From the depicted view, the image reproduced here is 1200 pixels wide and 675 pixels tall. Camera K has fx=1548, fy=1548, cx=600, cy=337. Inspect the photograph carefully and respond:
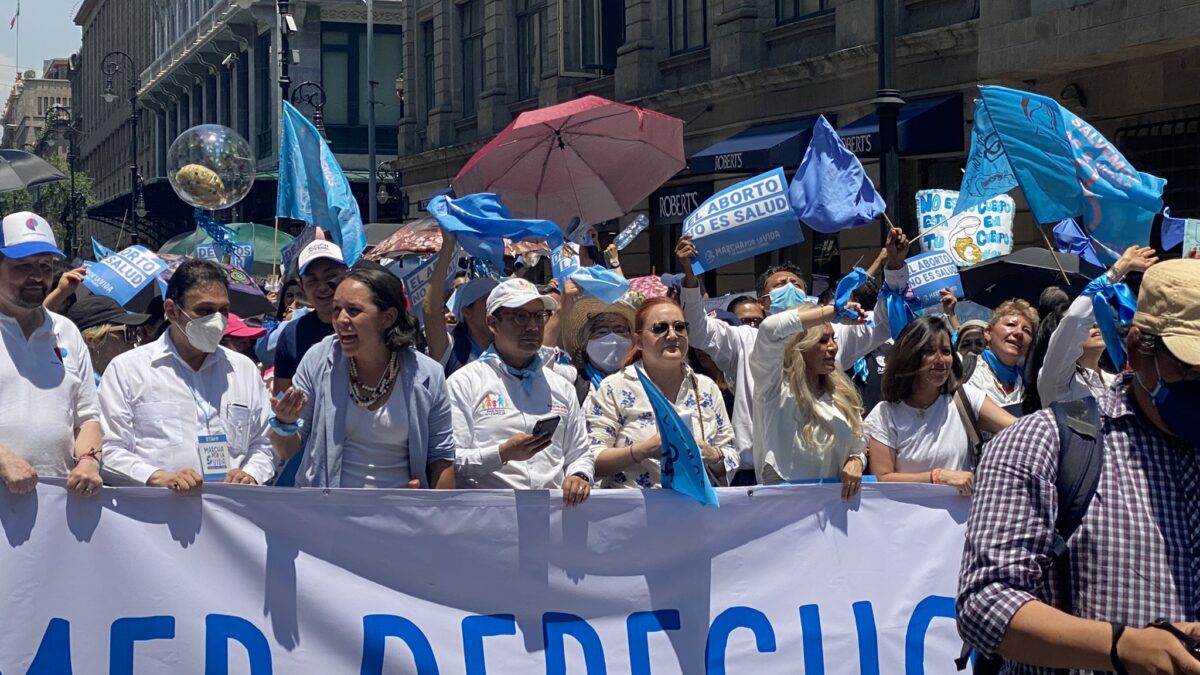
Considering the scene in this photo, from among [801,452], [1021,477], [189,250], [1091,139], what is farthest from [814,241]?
[1021,477]

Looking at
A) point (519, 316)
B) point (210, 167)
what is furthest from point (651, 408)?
point (210, 167)

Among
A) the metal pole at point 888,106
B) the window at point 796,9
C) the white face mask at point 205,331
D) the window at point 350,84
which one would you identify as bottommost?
the white face mask at point 205,331

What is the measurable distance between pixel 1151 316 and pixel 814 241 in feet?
59.0

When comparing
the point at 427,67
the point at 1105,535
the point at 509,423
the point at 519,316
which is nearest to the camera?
the point at 1105,535

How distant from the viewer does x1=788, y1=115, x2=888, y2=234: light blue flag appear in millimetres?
8180

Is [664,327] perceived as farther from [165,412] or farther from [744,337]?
[165,412]

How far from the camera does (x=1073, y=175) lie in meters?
7.20

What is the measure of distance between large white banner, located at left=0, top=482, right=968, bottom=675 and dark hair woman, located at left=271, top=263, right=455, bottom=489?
0.47 ft

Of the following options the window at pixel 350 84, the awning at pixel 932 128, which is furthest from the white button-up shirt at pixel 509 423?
the window at pixel 350 84

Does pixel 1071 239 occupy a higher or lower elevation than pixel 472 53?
lower

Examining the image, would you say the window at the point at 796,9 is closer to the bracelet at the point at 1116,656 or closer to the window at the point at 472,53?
the window at the point at 472,53

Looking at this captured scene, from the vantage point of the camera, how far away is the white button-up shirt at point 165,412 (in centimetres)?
519

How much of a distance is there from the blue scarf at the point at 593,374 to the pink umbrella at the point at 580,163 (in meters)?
2.73

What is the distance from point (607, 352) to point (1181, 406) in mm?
4594
